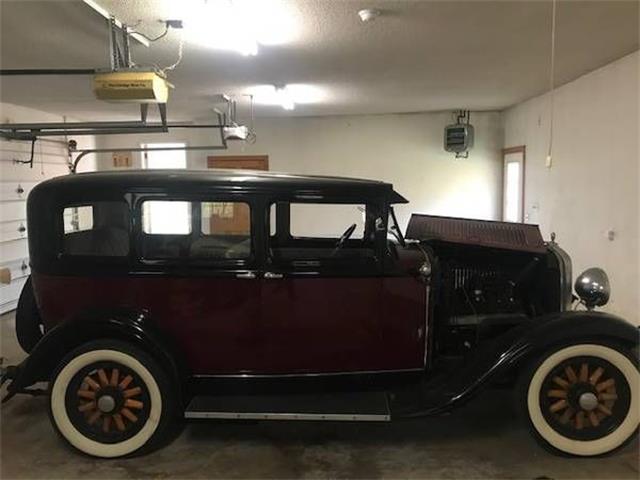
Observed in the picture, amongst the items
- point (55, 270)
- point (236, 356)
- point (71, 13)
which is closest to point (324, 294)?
point (236, 356)

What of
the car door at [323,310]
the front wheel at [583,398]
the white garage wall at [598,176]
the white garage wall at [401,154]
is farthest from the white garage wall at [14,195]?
the white garage wall at [598,176]

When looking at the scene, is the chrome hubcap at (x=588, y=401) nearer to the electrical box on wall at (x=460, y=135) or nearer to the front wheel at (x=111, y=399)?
the front wheel at (x=111, y=399)

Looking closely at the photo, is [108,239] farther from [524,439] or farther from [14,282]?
[14,282]

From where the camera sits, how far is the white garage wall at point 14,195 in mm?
5922

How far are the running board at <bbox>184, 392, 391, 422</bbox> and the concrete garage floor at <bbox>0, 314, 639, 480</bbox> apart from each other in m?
0.24

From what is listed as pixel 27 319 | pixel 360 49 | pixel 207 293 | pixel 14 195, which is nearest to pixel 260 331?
pixel 207 293

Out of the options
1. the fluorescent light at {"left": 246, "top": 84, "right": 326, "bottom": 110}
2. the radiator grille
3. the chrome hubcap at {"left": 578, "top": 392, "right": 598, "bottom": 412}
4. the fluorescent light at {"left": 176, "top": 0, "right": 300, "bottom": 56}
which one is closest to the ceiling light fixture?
the fluorescent light at {"left": 246, "top": 84, "right": 326, "bottom": 110}

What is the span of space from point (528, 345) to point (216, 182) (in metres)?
1.76

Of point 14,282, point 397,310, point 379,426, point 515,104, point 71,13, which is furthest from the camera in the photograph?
point 515,104

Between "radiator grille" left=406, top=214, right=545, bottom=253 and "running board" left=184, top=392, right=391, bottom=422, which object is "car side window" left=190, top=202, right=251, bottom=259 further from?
"radiator grille" left=406, top=214, right=545, bottom=253

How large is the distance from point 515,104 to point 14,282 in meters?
6.93

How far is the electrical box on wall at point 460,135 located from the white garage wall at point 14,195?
574cm

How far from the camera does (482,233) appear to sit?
301 cm

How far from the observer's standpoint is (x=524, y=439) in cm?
274
